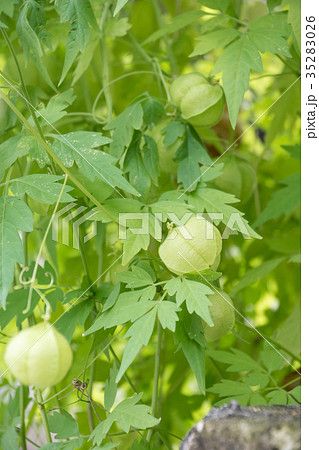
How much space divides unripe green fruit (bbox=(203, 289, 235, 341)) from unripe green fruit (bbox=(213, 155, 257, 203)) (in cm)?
26

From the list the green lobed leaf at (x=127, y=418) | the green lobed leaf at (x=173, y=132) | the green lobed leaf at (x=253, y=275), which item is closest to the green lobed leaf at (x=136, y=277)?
the green lobed leaf at (x=127, y=418)

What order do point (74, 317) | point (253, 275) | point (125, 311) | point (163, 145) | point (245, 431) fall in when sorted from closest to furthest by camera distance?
point (245, 431), point (125, 311), point (74, 317), point (163, 145), point (253, 275)

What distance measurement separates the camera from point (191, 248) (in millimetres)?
534

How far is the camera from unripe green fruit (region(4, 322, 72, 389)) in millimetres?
461

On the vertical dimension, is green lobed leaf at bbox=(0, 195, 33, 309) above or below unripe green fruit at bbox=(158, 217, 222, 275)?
above

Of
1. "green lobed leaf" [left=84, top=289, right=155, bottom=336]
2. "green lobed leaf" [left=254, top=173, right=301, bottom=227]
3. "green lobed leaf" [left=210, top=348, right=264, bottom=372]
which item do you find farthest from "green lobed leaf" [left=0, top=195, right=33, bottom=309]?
"green lobed leaf" [left=254, top=173, right=301, bottom=227]

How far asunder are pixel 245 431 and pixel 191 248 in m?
0.17

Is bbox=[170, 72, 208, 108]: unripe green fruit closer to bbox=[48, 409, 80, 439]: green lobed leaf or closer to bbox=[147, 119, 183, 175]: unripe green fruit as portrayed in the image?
bbox=[147, 119, 183, 175]: unripe green fruit

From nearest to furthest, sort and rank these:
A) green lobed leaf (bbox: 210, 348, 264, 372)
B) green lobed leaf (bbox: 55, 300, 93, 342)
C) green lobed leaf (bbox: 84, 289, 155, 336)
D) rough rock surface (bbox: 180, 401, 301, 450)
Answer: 1. rough rock surface (bbox: 180, 401, 301, 450)
2. green lobed leaf (bbox: 84, 289, 155, 336)
3. green lobed leaf (bbox: 55, 300, 93, 342)
4. green lobed leaf (bbox: 210, 348, 264, 372)

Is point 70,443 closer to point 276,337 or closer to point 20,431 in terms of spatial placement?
point 20,431

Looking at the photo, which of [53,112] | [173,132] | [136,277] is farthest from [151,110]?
[136,277]

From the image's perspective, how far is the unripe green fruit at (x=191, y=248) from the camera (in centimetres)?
54

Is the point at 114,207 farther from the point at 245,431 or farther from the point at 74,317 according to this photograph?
the point at 245,431

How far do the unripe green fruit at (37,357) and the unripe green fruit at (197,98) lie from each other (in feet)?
1.16
